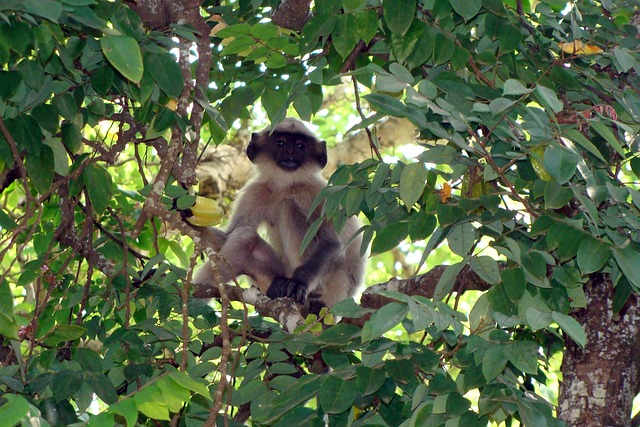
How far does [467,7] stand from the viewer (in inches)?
92.3

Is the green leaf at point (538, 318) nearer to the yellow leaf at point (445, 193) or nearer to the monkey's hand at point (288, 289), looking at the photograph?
the yellow leaf at point (445, 193)

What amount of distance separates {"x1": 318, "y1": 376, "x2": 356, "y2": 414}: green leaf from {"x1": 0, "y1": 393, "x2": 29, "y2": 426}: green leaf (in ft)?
2.19

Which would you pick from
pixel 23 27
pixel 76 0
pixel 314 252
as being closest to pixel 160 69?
pixel 23 27

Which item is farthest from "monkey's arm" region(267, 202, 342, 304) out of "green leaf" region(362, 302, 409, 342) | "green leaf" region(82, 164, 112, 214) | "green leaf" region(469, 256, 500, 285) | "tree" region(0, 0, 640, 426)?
"green leaf" region(362, 302, 409, 342)

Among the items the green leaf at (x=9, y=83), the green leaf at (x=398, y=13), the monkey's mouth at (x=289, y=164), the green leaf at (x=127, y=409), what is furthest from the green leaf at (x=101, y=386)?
the monkey's mouth at (x=289, y=164)

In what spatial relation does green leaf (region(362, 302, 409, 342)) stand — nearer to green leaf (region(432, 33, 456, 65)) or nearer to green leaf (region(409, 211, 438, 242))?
green leaf (region(409, 211, 438, 242))

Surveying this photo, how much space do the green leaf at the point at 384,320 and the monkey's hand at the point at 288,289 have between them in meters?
3.07

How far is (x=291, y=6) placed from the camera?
3400 mm

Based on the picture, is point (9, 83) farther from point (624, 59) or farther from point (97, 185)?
point (624, 59)

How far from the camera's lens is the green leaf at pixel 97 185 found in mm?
2787

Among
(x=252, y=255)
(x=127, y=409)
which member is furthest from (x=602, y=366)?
(x=252, y=255)

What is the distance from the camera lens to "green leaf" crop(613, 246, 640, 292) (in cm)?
204

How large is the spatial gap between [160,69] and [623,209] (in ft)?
4.28

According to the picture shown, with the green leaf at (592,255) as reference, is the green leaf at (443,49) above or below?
above
